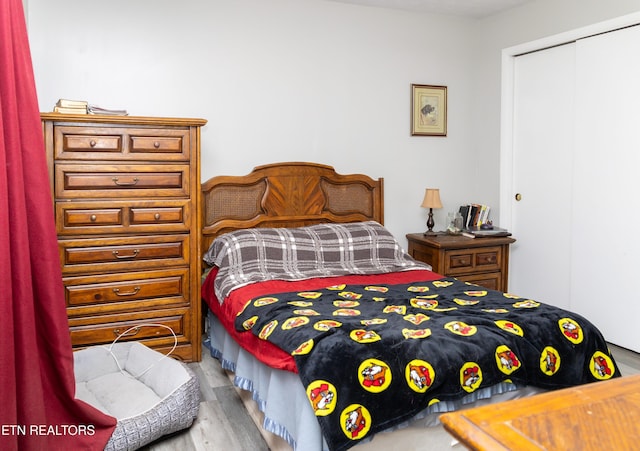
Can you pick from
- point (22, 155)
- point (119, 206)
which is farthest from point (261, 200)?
point (22, 155)

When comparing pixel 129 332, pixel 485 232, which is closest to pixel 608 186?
pixel 485 232

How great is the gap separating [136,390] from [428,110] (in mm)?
3202

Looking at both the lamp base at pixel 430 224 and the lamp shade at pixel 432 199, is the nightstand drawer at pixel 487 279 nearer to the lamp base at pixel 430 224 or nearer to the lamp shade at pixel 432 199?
the lamp base at pixel 430 224

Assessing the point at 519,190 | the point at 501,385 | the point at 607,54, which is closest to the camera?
the point at 501,385

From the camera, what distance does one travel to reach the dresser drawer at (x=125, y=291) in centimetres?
307

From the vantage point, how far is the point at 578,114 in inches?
155

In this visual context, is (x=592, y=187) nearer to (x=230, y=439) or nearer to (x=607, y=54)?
(x=607, y=54)

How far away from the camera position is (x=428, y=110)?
15.0ft

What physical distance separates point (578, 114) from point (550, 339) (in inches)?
89.5

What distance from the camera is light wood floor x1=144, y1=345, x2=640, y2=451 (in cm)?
226

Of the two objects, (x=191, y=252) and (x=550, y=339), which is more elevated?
(x=191, y=252)

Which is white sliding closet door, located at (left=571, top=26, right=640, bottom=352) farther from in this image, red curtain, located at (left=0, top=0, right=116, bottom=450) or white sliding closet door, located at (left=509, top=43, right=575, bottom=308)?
red curtain, located at (left=0, top=0, right=116, bottom=450)

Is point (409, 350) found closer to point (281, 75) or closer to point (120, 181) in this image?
point (120, 181)

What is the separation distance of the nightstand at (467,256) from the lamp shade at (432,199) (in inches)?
9.9
